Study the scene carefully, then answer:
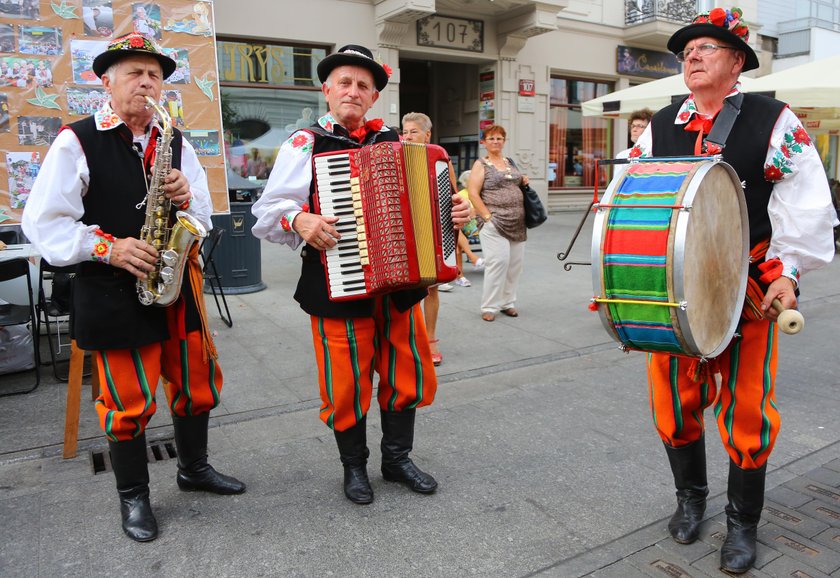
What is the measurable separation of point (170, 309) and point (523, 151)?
14239 mm

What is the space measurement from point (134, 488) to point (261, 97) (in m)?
11.3

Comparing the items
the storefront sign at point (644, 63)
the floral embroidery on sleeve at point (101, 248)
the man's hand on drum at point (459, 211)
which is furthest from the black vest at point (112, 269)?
the storefront sign at point (644, 63)

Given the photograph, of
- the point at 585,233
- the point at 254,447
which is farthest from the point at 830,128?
the point at 254,447

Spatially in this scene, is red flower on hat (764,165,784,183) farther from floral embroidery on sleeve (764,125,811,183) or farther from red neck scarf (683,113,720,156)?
red neck scarf (683,113,720,156)

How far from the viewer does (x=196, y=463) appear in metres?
3.25

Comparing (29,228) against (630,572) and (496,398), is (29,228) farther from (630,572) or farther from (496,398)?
(496,398)

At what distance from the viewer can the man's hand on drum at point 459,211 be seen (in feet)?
9.96

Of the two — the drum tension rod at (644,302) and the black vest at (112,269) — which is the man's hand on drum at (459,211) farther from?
the black vest at (112,269)

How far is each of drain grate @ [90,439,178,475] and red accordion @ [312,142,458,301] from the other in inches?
61.5

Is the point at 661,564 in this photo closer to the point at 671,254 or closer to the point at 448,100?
the point at 671,254

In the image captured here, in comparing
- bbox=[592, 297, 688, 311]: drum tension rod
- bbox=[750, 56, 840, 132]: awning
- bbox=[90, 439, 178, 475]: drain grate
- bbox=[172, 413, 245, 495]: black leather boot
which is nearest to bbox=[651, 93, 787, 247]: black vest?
bbox=[592, 297, 688, 311]: drum tension rod

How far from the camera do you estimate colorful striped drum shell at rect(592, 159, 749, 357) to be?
2.29 m

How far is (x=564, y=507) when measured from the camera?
10.3ft

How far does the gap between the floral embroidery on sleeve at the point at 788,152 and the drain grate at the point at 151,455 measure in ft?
9.96
